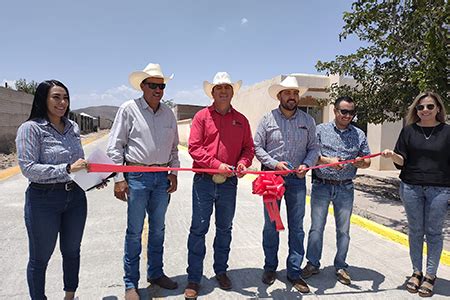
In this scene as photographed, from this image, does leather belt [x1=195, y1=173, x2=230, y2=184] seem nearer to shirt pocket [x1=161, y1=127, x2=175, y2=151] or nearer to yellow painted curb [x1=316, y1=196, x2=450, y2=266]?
shirt pocket [x1=161, y1=127, x2=175, y2=151]

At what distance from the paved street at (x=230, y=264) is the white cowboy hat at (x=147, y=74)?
122cm

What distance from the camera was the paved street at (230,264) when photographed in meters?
3.51

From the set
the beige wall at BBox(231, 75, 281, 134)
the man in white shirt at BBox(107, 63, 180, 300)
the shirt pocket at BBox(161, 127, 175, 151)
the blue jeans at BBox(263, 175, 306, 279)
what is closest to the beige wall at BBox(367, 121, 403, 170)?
the beige wall at BBox(231, 75, 281, 134)

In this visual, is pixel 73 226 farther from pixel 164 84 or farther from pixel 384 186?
pixel 384 186

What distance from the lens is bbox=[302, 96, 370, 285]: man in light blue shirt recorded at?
371 cm

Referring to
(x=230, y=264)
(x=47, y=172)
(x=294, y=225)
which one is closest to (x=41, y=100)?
(x=47, y=172)

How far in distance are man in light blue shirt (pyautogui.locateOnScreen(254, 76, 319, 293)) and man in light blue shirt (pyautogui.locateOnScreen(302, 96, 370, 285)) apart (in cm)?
21

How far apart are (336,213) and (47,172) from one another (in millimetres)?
2873

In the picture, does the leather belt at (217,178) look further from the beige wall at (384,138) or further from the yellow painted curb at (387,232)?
the beige wall at (384,138)

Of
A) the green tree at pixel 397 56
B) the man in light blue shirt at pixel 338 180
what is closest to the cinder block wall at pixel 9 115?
the green tree at pixel 397 56

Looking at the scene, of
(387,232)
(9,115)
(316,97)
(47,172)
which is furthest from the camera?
(316,97)

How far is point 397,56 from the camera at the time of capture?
7.56 metres

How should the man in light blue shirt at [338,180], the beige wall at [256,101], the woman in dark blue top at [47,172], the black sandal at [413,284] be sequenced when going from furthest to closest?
the beige wall at [256,101], the man in light blue shirt at [338,180], the black sandal at [413,284], the woman in dark blue top at [47,172]

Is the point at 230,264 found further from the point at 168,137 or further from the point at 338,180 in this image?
the point at 168,137
